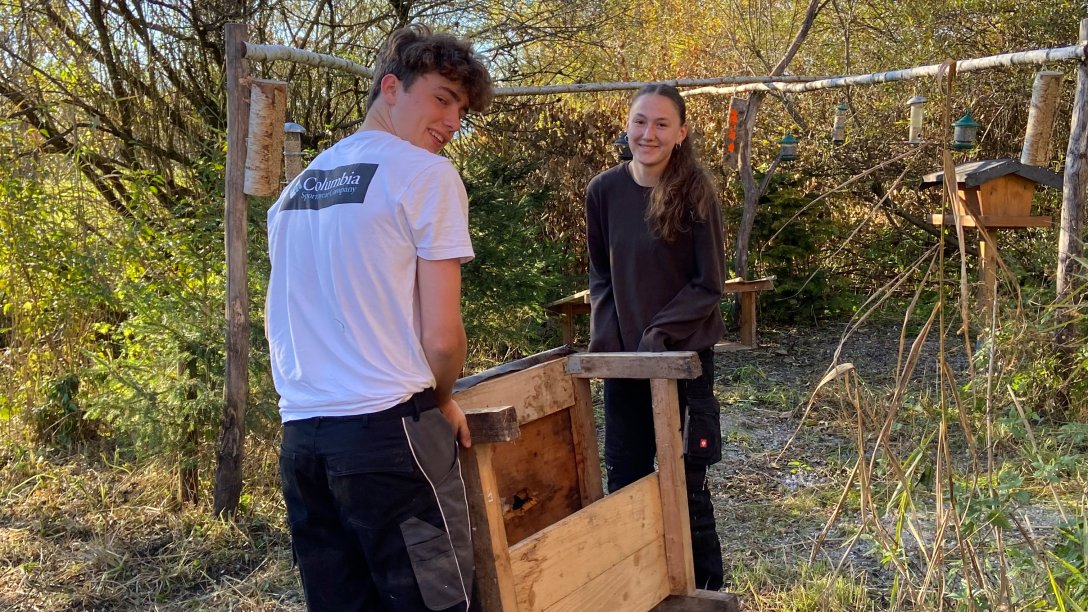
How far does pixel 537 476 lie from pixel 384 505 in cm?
106

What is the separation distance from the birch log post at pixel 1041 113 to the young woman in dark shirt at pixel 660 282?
2378 mm

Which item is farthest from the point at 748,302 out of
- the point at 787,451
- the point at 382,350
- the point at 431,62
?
the point at 382,350

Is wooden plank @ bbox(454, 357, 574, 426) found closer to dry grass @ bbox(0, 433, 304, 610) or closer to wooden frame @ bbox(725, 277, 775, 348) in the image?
dry grass @ bbox(0, 433, 304, 610)

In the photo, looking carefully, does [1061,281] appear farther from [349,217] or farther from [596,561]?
[349,217]

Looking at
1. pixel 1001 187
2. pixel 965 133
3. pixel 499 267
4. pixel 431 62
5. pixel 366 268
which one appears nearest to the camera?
pixel 366 268

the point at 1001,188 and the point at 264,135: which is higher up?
the point at 264,135

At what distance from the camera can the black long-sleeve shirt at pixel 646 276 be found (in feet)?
8.86

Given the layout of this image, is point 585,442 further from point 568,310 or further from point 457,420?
point 568,310

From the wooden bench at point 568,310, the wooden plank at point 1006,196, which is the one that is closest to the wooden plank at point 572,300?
the wooden bench at point 568,310

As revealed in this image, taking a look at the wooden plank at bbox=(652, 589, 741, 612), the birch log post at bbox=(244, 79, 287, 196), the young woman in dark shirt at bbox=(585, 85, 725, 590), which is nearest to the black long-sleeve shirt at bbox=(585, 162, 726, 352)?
the young woman in dark shirt at bbox=(585, 85, 725, 590)

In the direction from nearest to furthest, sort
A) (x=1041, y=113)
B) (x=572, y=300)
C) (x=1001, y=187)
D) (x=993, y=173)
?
(x=1041, y=113), (x=993, y=173), (x=1001, y=187), (x=572, y=300)

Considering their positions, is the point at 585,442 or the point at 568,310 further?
the point at 568,310

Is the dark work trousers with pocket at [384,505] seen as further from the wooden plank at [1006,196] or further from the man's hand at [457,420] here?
the wooden plank at [1006,196]

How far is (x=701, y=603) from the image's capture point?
259 cm
